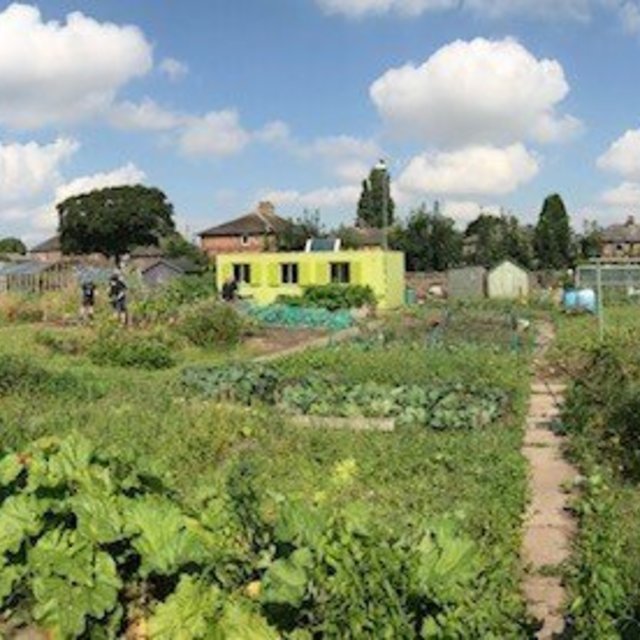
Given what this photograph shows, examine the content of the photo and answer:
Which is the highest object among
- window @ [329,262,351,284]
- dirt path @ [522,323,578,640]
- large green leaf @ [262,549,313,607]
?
window @ [329,262,351,284]

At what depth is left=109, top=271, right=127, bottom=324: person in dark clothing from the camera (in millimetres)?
26812

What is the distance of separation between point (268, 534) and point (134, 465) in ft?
2.74

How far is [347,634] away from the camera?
11.9 feet

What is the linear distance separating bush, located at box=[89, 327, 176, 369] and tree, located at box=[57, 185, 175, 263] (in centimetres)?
6484

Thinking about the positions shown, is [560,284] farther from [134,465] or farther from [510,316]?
[134,465]

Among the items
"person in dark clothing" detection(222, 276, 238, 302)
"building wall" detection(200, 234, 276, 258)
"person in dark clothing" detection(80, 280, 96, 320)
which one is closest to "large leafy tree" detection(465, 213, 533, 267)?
"building wall" detection(200, 234, 276, 258)

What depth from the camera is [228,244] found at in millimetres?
76312

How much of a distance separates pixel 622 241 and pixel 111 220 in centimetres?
4396

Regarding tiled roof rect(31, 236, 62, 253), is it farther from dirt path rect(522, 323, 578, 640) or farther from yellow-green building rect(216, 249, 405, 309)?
dirt path rect(522, 323, 578, 640)

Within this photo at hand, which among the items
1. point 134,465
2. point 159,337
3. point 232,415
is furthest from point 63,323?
point 134,465

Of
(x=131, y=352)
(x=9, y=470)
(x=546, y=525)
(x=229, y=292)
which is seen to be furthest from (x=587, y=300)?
(x=9, y=470)

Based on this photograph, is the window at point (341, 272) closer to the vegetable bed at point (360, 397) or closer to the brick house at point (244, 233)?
the vegetable bed at point (360, 397)

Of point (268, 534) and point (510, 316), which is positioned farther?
point (510, 316)

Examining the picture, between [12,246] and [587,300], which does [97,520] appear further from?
[12,246]
